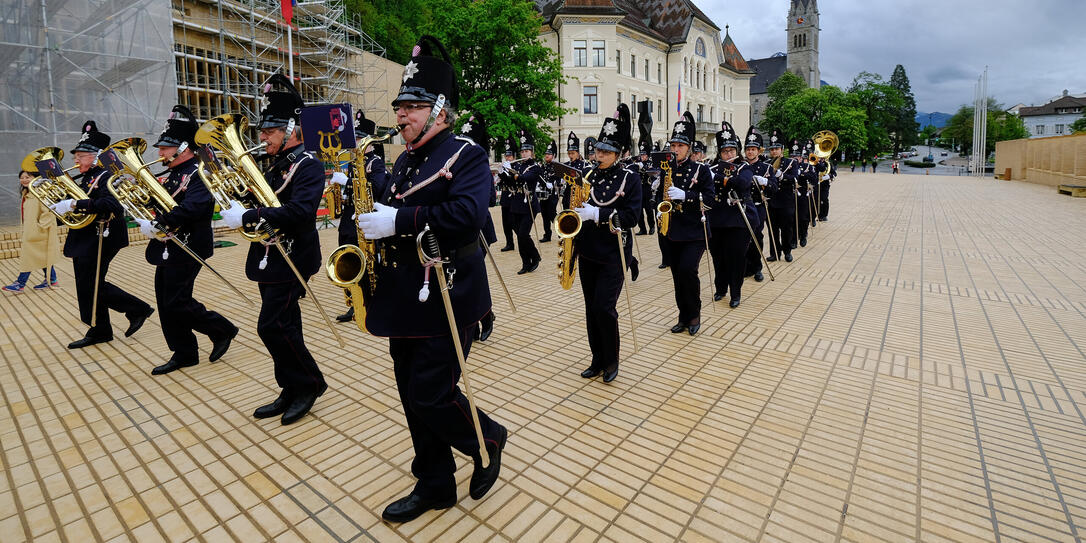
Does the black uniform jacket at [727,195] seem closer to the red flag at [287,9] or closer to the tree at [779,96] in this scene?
the red flag at [287,9]

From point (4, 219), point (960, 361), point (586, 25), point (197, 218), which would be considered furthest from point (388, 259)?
point (586, 25)

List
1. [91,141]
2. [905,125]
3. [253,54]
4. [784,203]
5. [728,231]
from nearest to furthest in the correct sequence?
[91,141], [728,231], [784,203], [253,54], [905,125]

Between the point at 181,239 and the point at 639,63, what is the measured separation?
48.7 meters

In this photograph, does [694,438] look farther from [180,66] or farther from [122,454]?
[180,66]

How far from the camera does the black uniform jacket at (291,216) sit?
4184 mm

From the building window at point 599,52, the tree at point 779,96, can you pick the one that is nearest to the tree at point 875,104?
the tree at point 779,96

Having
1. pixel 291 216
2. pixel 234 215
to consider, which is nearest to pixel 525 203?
pixel 291 216

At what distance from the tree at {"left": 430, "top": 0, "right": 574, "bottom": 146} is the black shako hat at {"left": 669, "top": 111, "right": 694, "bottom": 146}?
22009 millimetres

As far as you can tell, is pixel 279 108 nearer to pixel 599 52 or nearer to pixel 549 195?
pixel 549 195

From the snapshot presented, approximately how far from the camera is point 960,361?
18.7ft

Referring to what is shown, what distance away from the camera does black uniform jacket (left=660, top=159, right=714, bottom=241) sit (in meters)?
6.57

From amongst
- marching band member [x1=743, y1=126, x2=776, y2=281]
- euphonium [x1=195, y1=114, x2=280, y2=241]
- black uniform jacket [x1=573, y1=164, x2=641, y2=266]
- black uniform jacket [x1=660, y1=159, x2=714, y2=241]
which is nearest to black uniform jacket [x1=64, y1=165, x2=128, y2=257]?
euphonium [x1=195, y1=114, x2=280, y2=241]

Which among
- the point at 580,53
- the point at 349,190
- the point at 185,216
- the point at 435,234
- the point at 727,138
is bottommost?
the point at 435,234

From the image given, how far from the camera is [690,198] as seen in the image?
6.75 m
